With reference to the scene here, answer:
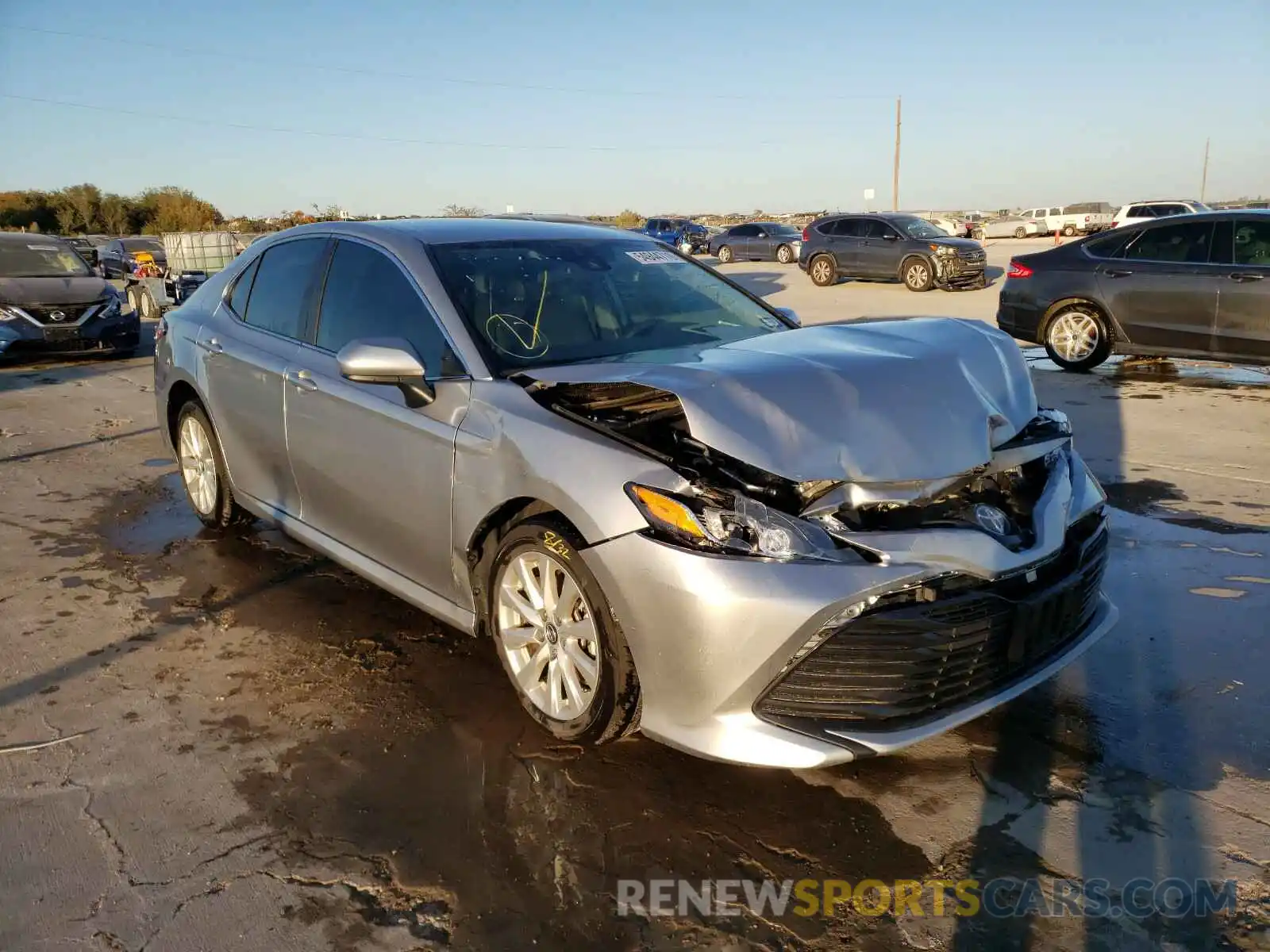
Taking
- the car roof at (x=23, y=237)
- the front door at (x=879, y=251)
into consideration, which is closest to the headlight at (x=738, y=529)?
the car roof at (x=23, y=237)

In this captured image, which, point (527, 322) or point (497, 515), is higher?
point (527, 322)

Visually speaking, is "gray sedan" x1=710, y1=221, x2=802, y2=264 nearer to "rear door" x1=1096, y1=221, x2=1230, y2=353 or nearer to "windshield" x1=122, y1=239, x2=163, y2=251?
"windshield" x1=122, y1=239, x2=163, y2=251

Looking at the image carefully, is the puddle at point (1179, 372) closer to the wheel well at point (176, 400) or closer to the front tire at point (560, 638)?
the wheel well at point (176, 400)

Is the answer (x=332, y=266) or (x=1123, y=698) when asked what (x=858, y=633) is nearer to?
(x=1123, y=698)

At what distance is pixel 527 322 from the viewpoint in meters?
3.75

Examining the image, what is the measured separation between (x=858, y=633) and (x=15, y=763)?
2.74 metres

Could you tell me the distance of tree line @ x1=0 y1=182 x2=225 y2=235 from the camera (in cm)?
5600

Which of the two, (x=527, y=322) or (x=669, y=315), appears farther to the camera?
(x=669, y=315)

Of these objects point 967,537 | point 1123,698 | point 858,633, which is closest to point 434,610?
point 858,633

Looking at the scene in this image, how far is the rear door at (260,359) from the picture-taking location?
445cm

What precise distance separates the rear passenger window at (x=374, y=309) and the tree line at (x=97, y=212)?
57.0 meters

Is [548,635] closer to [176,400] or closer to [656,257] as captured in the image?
[656,257]

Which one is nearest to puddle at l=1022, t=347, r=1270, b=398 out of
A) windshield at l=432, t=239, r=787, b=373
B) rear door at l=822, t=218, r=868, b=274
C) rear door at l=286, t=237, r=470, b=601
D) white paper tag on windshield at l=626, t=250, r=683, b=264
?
white paper tag on windshield at l=626, t=250, r=683, b=264

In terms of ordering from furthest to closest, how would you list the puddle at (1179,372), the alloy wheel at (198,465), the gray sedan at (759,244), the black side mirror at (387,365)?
the gray sedan at (759,244), the puddle at (1179,372), the alloy wheel at (198,465), the black side mirror at (387,365)
